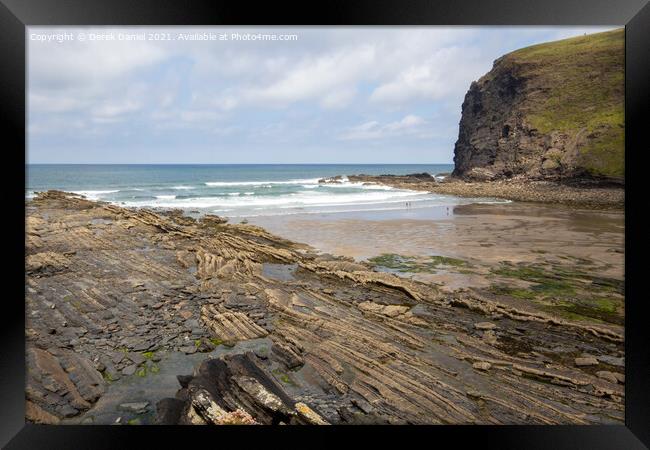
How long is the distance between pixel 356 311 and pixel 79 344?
5.26m

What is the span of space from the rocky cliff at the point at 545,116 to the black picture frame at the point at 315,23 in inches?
829

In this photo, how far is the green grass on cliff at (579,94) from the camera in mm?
25562

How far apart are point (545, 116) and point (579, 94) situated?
14.8ft

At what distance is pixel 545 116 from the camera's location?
36750mm

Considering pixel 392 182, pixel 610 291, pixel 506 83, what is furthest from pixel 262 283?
pixel 506 83

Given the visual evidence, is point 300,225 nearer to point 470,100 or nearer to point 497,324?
point 497,324

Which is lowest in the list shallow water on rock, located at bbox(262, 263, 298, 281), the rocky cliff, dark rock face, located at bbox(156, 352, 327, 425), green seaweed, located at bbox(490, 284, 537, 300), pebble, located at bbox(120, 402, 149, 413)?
pebble, located at bbox(120, 402, 149, 413)

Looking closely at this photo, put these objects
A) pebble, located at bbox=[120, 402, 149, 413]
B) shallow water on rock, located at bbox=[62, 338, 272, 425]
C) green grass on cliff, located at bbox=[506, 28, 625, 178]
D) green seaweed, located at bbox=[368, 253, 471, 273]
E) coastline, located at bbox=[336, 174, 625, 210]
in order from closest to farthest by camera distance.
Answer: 1. shallow water on rock, located at bbox=[62, 338, 272, 425]
2. pebble, located at bbox=[120, 402, 149, 413]
3. green seaweed, located at bbox=[368, 253, 471, 273]
4. coastline, located at bbox=[336, 174, 625, 210]
5. green grass on cliff, located at bbox=[506, 28, 625, 178]

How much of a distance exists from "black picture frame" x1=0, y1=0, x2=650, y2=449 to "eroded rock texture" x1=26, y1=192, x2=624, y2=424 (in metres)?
0.32

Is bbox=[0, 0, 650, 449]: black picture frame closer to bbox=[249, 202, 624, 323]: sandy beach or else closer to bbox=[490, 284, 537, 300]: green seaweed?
bbox=[249, 202, 624, 323]: sandy beach

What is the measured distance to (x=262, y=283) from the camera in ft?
31.8

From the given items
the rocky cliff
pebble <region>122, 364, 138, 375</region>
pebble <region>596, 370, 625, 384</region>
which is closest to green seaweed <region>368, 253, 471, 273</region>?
pebble <region>596, 370, 625, 384</region>

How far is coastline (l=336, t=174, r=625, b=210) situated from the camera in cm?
2363

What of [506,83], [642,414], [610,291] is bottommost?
[642,414]
